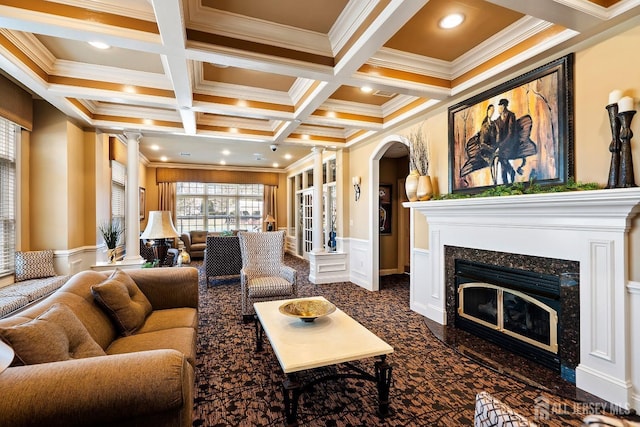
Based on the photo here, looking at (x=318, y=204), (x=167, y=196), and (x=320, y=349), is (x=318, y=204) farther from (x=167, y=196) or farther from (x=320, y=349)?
(x=167, y=196)

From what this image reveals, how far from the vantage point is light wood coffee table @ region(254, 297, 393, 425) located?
1.78 m

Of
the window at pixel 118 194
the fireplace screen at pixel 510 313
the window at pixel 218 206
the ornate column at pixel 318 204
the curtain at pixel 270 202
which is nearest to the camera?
the fireplace screen at pixel 510 313

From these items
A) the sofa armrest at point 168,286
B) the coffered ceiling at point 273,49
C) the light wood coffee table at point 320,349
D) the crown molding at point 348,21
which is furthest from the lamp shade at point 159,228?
the crown molding at point 348,21

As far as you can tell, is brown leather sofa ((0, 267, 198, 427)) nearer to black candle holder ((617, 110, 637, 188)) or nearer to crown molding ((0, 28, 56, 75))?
crown molding ((0, 28, 56, 75))

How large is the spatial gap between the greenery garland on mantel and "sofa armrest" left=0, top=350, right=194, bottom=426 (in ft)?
9.13

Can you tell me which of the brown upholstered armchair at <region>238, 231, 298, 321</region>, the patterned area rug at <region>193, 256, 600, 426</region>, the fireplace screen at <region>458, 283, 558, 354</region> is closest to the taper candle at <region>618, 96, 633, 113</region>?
the fireplace screen at <region>458, 283, 558, 354</region>

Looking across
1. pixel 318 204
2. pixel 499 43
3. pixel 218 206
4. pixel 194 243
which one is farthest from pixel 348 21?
pixel 218 206

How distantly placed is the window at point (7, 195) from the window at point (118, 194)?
1.82m

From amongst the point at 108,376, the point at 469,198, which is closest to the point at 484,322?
the point at 469,198

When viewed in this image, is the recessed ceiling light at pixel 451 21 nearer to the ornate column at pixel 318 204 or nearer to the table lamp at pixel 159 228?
the table lamp at pixel 159 228

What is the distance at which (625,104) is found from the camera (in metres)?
2.01

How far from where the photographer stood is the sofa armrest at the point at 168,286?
2727 mm

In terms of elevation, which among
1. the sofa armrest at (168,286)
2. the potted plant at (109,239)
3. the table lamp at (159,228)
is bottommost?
the sofa armrest at (168,286)

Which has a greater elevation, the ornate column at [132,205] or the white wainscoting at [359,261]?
the ornate column at [132,205]
